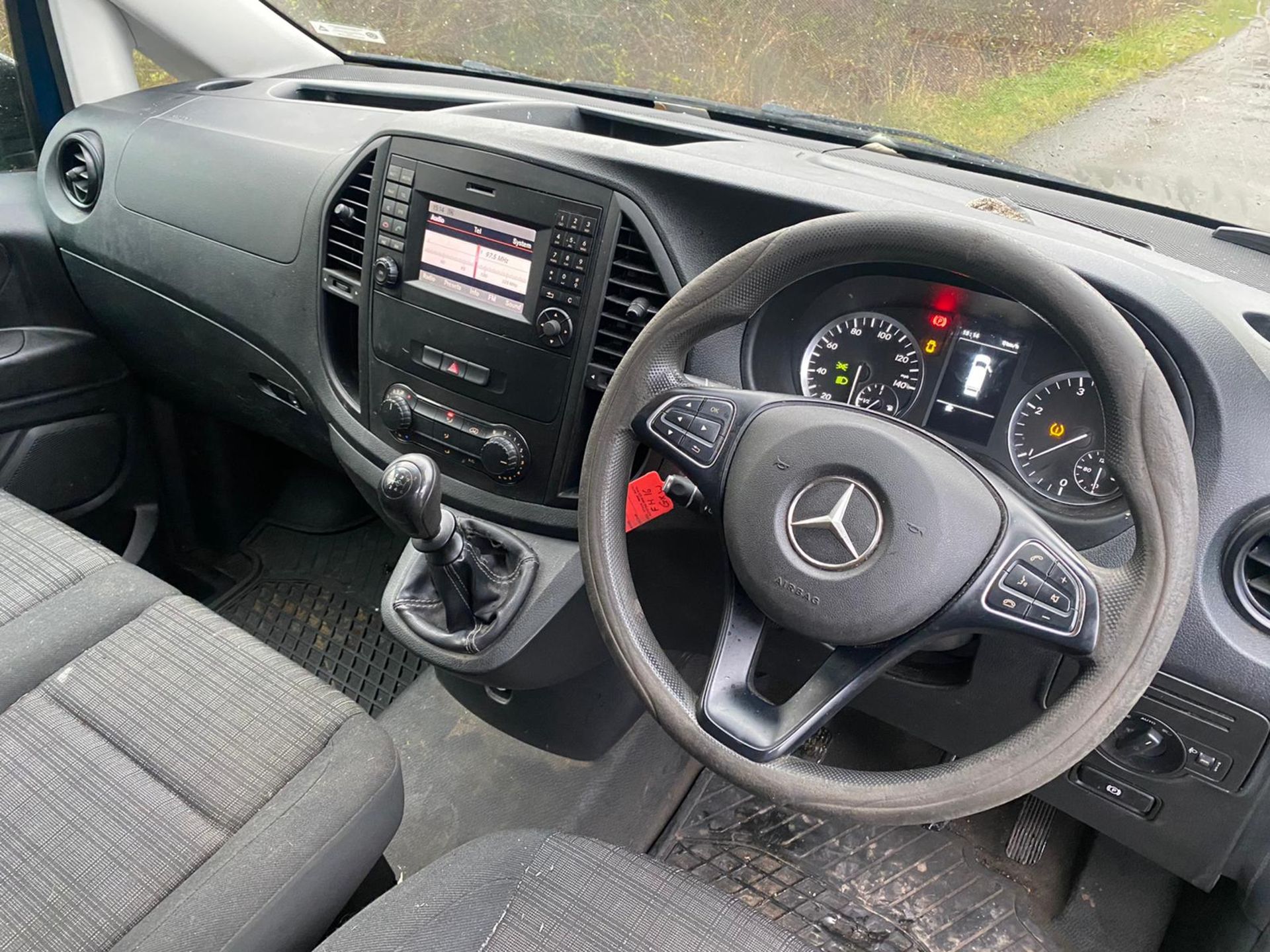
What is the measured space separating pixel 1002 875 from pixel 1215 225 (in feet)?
3.53

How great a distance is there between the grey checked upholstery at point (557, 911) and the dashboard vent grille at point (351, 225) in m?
0.91

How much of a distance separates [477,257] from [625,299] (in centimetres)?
25

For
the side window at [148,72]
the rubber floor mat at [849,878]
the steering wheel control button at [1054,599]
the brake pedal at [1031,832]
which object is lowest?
the rubber floor mat at [849,878]

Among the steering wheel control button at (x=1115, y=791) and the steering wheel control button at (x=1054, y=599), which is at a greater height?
the steering wheel control button at (x=1054, y=599)

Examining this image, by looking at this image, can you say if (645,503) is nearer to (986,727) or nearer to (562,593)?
(562,593)

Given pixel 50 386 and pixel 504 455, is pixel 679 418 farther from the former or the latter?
pixel 50 386

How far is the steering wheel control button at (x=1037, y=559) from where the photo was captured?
873 millimetres

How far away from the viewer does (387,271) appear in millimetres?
1450

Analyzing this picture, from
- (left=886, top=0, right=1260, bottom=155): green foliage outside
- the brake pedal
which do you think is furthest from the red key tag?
the brake pedal

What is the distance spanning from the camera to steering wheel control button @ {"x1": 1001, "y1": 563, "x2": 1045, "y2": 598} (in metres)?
0.87

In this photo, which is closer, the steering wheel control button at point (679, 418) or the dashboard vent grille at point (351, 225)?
the steering wheel control button at point (679, 418)

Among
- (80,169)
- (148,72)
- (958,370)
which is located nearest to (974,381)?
(958,370)

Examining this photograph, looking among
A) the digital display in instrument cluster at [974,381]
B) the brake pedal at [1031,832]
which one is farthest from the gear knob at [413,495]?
the brake pedal at [1031,832]

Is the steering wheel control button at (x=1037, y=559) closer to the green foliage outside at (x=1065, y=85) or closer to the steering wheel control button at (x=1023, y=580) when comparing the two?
the steering wheel control button at (x=1023, y=580)
